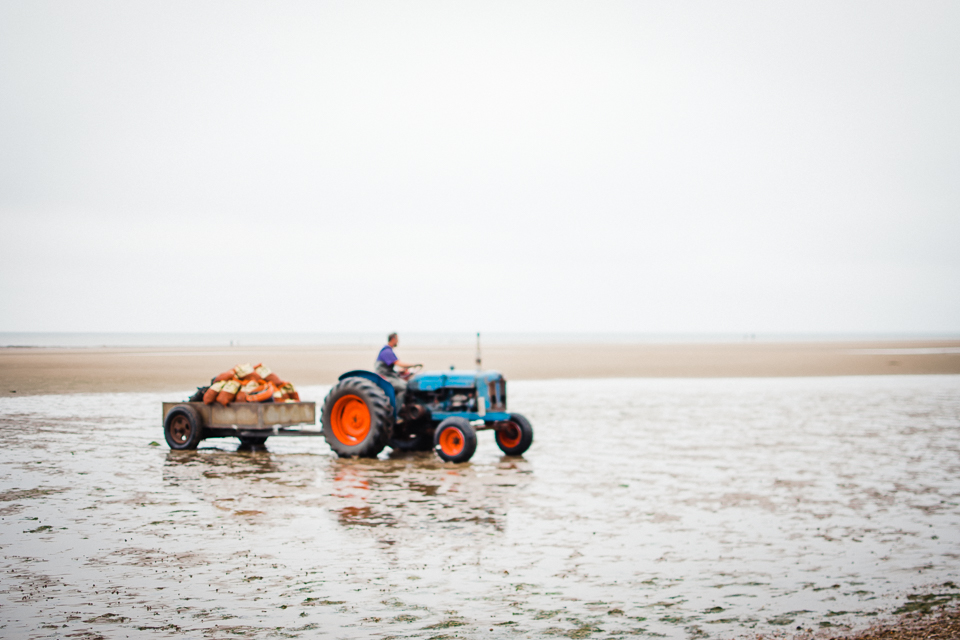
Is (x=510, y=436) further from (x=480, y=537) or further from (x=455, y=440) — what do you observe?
(x=480, y=537)

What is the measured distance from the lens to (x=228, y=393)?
12391 millimetres

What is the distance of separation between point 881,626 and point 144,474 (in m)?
8.13

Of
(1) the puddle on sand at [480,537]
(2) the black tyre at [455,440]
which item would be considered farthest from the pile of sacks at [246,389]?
(2) the black tyre at [455,440]

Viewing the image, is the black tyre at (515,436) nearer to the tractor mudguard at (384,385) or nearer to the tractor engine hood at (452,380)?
the tractor engine hood at (452,380)

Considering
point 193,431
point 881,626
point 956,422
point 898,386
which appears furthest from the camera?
point 898,386

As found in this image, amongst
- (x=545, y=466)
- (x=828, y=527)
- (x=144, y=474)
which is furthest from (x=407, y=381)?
(x=828, y=527)

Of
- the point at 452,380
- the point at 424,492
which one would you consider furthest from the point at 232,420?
the point at 424,492

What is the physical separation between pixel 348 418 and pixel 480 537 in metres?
5.55

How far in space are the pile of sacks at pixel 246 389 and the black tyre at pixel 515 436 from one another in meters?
3.34

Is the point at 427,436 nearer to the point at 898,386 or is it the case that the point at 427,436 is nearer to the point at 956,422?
the point at 956,422

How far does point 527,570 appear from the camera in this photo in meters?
5.87

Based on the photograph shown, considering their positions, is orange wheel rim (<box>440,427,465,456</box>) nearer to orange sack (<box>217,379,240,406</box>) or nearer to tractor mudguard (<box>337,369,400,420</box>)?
tractor mudguard (<box>337,369,400,420</box>)

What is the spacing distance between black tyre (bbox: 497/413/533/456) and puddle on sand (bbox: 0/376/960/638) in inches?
16.4

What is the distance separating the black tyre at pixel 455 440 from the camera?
36.1ft
